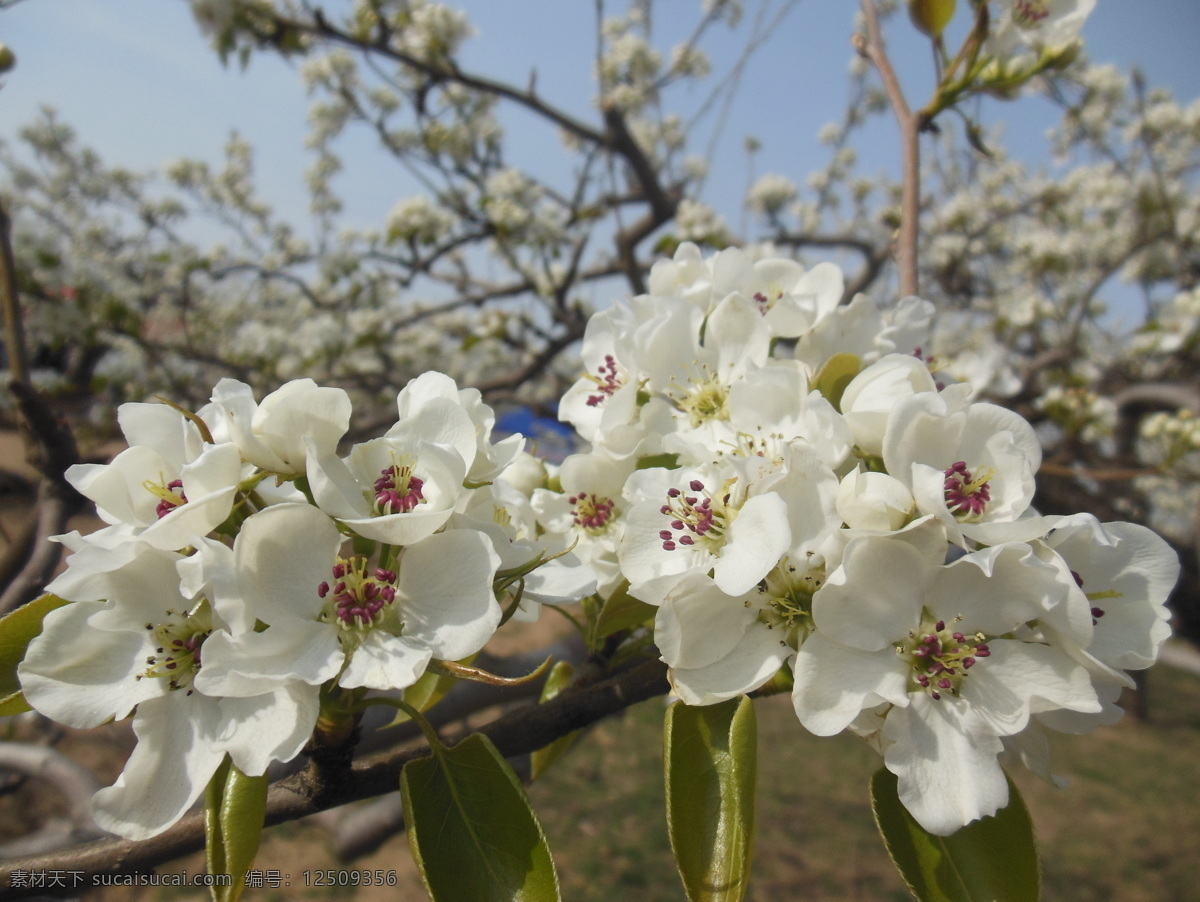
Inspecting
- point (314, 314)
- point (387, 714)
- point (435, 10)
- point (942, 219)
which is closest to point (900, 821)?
point (387, 714)

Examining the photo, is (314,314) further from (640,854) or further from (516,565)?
(516,565)

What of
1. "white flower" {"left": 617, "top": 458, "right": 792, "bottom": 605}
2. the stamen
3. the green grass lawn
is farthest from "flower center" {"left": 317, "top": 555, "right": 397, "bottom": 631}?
the green grass lawn

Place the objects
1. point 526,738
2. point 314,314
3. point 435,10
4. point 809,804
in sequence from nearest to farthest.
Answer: point 526,738 < point 435,10 < point 809,804 < point 314,314

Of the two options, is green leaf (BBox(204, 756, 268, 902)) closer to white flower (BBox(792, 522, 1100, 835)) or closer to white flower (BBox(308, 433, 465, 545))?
white flower (BBox(308, 433, 465, 545))

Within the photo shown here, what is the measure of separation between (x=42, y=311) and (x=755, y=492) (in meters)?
5.27

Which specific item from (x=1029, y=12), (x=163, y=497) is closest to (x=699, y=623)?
(x=163, y=497)

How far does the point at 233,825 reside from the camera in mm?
740

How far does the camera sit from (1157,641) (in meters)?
0.83

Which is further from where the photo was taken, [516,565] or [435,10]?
[435,10]

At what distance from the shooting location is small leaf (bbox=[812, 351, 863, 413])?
1.09 m

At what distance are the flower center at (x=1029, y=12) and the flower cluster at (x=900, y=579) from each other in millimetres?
1133

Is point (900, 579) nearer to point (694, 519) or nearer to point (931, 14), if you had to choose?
point (694, 519)

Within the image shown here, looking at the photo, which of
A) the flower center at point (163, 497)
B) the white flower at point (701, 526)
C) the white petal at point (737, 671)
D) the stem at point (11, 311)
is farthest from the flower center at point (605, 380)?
the stem at point (11, 311)

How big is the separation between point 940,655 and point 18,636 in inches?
40.7
